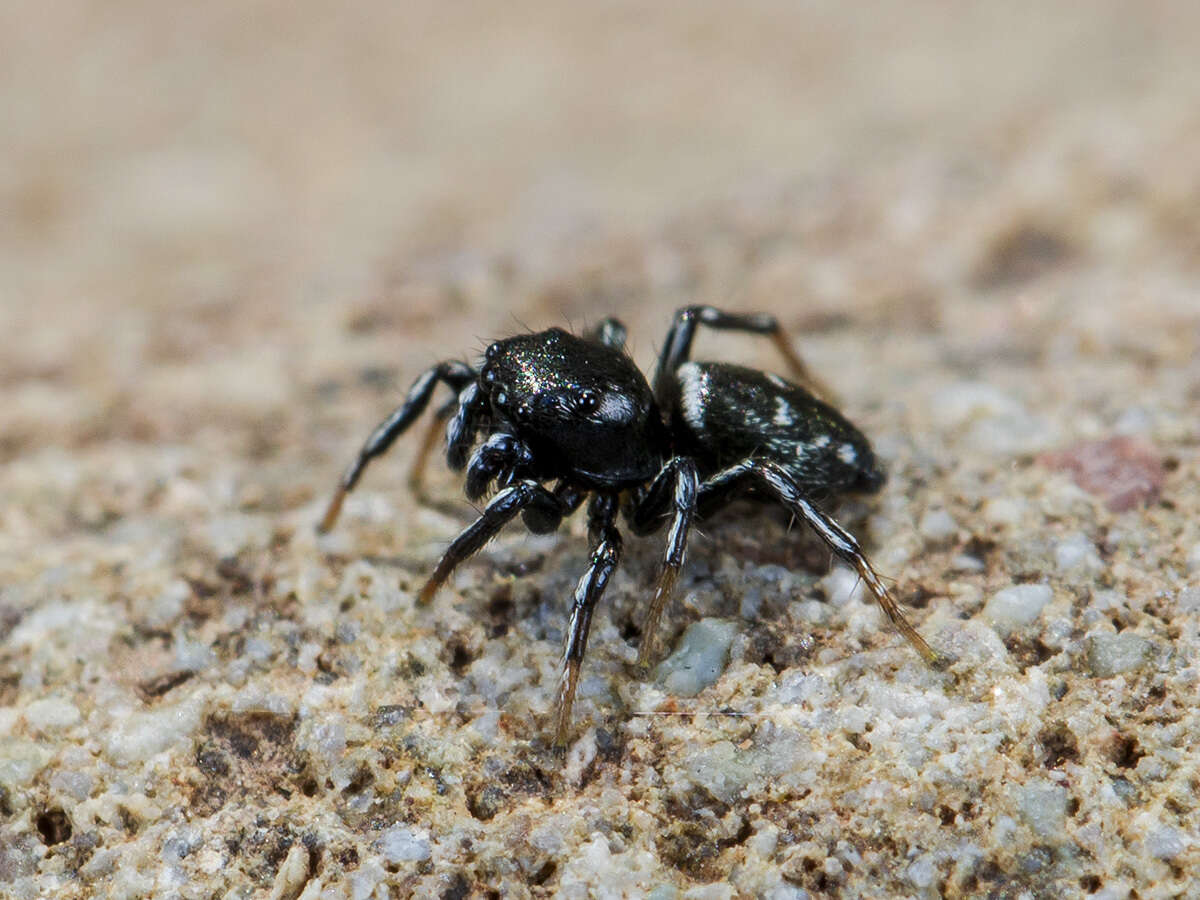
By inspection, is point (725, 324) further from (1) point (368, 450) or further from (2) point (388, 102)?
(2) point (388, 102)

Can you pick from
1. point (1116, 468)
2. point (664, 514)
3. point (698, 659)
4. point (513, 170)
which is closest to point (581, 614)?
point (698, 659)

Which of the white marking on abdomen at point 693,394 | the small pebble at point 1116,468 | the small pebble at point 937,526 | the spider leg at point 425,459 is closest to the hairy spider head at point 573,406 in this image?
the white marking on abdomen at point 693,394

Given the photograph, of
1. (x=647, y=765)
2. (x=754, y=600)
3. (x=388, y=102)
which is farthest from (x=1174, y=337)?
(x=388, y=102)

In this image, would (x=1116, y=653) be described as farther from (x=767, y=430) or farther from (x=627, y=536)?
(x=627, y=536)

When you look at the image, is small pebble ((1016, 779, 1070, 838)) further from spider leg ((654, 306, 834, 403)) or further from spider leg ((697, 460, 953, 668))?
spider leg ((654, 306, 834, 403))

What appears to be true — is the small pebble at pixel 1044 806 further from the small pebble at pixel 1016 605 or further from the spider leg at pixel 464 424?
the spider leg at pixel 464 424

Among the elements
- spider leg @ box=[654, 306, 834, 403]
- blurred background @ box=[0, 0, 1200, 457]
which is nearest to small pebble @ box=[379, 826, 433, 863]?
spider leg @ box=[654, 306, 834, 403]
